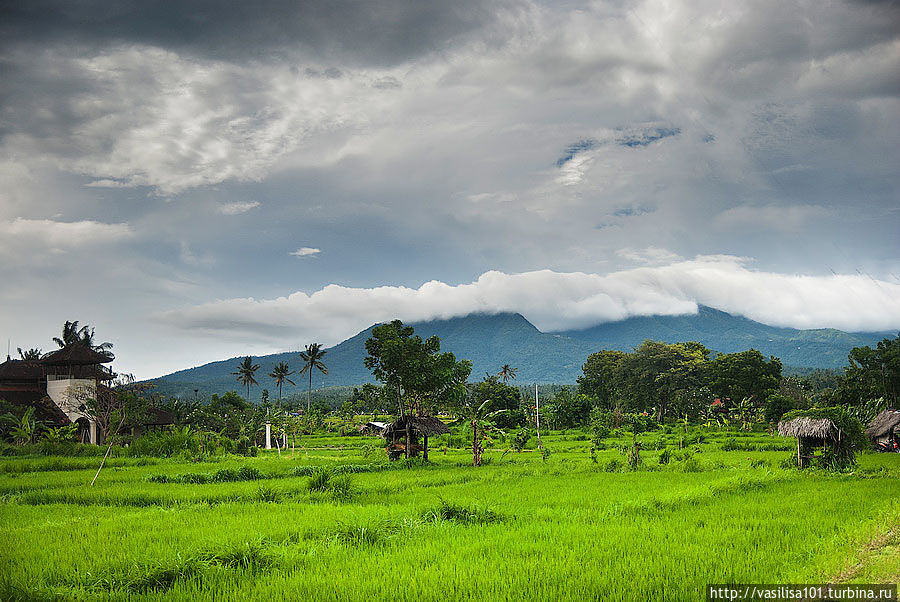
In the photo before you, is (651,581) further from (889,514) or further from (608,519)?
(889,514)

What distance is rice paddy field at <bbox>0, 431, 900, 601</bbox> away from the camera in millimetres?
6445

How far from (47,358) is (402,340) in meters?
19.2

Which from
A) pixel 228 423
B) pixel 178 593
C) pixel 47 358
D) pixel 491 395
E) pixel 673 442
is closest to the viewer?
pixel 178 593

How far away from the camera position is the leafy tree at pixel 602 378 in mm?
62219

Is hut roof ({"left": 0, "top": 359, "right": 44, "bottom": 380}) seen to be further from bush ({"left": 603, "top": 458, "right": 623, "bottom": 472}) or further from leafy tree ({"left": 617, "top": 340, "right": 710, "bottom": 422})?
leafy tree ({"left": 617, "top": 340, "right": 710, "bottom": 422})

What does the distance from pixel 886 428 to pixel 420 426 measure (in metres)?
21.5

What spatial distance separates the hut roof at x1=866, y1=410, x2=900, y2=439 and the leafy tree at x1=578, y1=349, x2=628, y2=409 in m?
32.0

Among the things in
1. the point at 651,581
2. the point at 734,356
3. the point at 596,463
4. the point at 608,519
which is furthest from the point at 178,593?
the point at 734,356

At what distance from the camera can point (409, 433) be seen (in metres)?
23.7

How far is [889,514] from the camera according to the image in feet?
32.1

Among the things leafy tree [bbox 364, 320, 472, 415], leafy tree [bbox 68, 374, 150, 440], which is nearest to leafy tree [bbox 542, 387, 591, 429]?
leafy tree [bbox 364, 320, 472, 415]

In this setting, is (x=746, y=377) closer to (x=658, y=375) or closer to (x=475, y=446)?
(x=658, y=375)

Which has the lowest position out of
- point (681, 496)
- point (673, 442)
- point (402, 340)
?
point (673, 442)

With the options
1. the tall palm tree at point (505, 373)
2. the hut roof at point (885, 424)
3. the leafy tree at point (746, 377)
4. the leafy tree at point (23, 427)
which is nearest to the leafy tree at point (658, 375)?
the leafy tree at point (746, 377)
